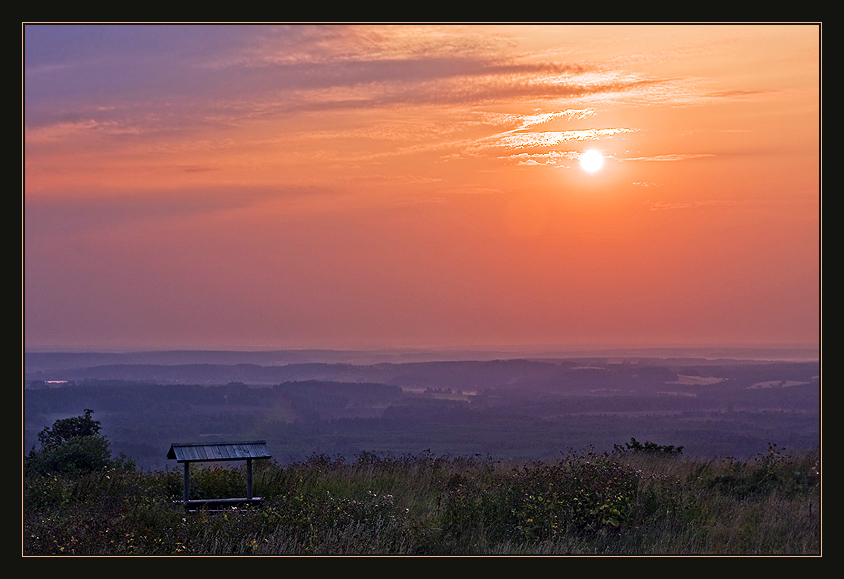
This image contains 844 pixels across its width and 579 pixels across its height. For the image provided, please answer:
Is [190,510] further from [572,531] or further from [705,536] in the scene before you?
[705,536]

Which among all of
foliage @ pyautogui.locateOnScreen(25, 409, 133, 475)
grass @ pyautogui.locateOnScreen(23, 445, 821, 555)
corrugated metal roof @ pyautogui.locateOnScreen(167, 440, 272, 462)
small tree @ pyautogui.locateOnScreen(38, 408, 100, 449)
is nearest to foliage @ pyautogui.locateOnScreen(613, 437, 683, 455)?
grass @ pyautogui.locateOnScreen(23, 445, 821, 555)

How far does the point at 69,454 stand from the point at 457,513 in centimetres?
951

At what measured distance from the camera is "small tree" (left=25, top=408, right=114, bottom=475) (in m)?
18.5

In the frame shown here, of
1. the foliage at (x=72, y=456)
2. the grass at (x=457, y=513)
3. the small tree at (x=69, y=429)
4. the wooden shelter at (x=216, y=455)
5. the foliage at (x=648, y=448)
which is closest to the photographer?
the grass at (x=457, y=513)

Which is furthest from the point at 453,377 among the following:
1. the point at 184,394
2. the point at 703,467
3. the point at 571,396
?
the point at 703,467

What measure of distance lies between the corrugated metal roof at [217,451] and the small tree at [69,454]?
426 cm

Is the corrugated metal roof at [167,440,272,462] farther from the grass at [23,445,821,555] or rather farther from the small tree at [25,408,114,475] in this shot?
the small tree at [25,408,114,475]

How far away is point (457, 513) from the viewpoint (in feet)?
49.9

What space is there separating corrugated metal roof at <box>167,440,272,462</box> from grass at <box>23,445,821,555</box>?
1.00 m

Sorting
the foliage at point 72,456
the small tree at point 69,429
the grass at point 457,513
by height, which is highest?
the small tree at point 69,429

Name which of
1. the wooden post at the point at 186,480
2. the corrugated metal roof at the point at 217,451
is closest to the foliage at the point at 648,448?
the corrugated metal roof at the point at 217,451

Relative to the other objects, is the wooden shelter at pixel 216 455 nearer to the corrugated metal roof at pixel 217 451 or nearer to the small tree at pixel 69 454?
the corrugated metal roof at pixel 217 451

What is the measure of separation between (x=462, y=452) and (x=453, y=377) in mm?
12227

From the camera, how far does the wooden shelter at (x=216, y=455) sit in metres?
15.4
